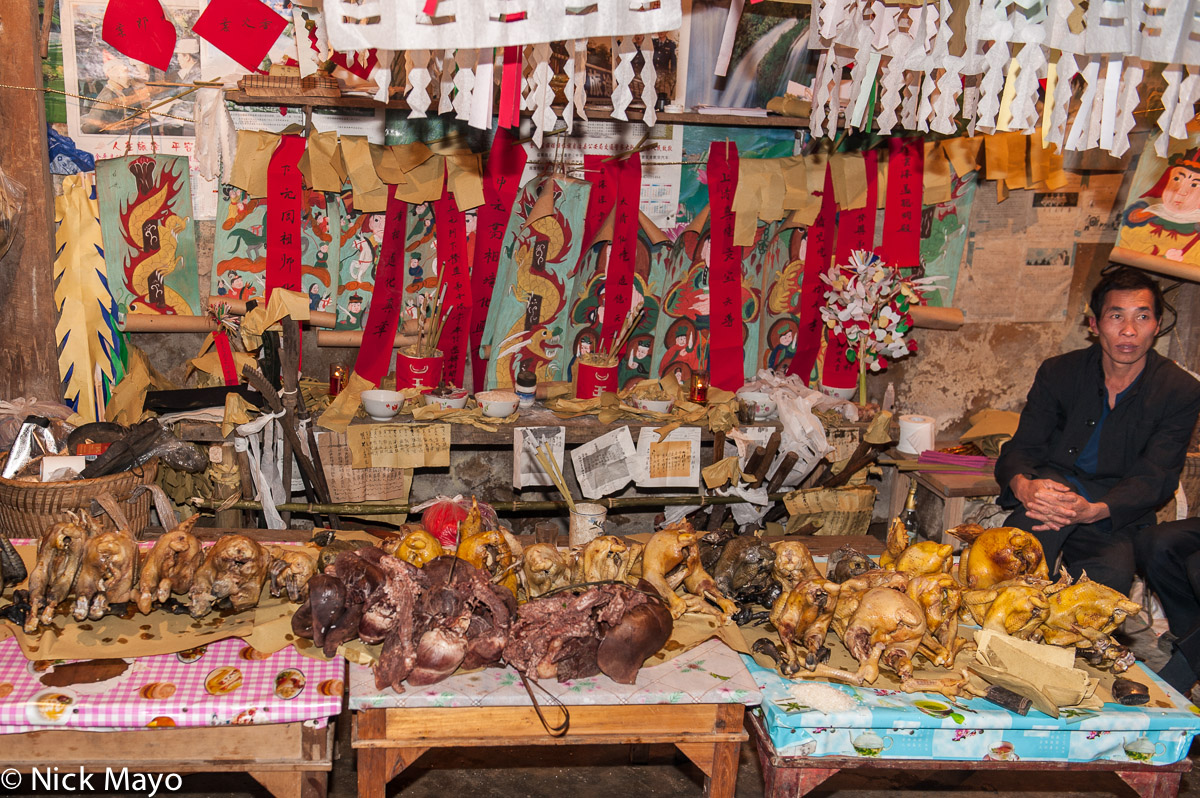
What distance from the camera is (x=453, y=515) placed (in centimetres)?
363

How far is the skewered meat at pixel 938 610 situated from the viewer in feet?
8.89

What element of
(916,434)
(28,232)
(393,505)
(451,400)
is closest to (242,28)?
(28,232)

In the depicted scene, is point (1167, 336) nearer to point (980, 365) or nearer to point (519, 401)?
point (980, 365)

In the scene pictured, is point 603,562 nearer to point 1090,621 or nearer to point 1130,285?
point 1090,621

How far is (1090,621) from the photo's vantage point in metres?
2.72

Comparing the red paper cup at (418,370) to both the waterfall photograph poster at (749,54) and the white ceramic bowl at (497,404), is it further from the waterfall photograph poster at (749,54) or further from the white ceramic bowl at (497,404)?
the waterfall photograph poster at (749,54)

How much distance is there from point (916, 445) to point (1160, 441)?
5.39 feet

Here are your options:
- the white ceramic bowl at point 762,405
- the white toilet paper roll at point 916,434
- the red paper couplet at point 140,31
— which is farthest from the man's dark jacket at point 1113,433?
the red paper couplet at point 140,31

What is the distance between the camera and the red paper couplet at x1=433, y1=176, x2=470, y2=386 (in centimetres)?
536

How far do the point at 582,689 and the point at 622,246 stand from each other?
3.52 m

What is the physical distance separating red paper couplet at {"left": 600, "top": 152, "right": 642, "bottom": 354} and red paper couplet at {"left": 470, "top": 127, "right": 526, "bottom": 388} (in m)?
0.59

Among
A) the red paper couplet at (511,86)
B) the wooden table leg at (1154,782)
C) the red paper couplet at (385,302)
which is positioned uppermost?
the red paper couplet at (511,86)

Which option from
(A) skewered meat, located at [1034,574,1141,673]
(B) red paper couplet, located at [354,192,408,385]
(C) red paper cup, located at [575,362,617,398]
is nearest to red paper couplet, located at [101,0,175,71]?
(B) red paper couplet, located at [354,192,408,385]

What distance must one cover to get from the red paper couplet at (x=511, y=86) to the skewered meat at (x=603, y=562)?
1.38 meters
